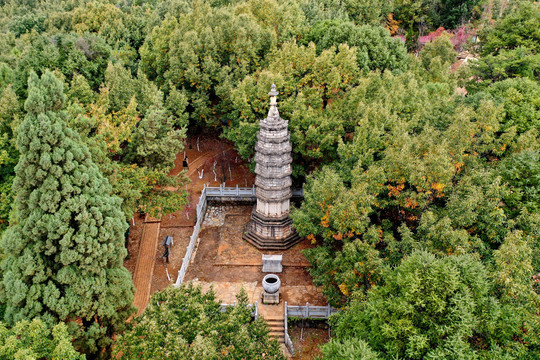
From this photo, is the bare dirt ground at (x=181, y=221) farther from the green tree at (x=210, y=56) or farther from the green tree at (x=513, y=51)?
the green tree at (x=513, y=51)

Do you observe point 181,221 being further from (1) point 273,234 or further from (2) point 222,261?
(1) point 273,234

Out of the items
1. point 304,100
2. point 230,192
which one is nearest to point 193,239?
point 230,192

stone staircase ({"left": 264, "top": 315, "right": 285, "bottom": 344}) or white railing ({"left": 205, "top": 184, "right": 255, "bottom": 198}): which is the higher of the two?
white railing ({"left": 205, "top": 184, "right": 255, "bottom": 198})

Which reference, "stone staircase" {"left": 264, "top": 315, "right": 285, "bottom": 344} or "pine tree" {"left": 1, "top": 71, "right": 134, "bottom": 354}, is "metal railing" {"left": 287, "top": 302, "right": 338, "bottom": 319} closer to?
"stone staircase" {"left": 264, "top": 315, "right": 285, "bottom": 344}

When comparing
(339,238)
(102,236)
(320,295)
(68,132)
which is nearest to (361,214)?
(339,238)

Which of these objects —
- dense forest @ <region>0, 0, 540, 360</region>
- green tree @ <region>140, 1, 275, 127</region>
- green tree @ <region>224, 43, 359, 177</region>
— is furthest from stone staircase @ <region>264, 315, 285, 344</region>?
green tree @ <region>140, 1, 275, 127</region>

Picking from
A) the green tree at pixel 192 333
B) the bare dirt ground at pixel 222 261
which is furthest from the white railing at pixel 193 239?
the green tree at pixel 192 333
